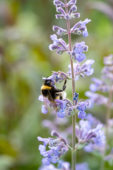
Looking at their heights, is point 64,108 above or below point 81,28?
below

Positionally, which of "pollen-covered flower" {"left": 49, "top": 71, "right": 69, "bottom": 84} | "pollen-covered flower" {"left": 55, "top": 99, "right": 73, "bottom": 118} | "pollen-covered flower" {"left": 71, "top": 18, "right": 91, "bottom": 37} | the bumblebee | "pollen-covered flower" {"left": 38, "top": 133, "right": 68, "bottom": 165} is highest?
"pollen-covered flower" {"left": 71, "top": 18, "right": 91, "bottom": 37}

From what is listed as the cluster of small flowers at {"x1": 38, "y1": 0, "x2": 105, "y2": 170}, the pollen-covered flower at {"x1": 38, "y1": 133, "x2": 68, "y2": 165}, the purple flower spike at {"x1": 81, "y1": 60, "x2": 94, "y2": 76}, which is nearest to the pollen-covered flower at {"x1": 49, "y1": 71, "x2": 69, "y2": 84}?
the cluster of small flowers at {"x1": 38, "y1": 0, "x2": 105, "y2": 170}

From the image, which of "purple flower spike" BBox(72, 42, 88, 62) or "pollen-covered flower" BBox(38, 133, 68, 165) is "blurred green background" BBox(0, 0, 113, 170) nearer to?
"pollen-covered flower" BBox(38, 133, 68, 165)

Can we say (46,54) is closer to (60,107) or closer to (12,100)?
(12,100)

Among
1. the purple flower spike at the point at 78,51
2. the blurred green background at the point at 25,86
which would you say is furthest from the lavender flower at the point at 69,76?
the blurred green background at the point at 25,86

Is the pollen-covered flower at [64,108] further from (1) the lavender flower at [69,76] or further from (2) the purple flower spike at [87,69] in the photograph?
(2) the purple flower spike at [87,69]

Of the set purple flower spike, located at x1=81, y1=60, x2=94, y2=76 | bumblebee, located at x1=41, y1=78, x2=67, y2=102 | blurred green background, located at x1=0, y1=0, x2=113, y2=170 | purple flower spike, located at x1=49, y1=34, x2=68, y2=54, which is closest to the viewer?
purple flower spike, located at x1=49, y1=34, x2=68, y2=54

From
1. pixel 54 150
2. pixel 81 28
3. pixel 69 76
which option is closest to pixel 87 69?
pixel 69 76

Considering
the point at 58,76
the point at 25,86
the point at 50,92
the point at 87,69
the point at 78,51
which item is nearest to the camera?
the point at 78,51

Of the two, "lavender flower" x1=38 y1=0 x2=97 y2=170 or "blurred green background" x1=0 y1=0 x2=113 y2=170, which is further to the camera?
"blurred green background" x1=0 y1=0 x2=113 y2=170

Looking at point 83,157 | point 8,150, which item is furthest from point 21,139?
point 83,157

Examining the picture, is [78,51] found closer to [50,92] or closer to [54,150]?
[50,92]

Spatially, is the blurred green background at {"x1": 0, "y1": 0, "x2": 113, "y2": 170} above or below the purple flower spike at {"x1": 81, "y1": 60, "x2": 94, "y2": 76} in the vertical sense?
above
